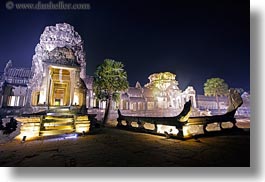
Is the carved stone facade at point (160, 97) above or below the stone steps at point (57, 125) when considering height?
above

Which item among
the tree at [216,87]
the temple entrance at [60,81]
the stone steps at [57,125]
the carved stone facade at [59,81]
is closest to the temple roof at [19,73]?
the carved stone facade at [59,81]

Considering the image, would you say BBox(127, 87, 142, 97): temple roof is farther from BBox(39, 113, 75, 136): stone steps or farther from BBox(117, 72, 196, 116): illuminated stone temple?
BBox(39, 113, 75, 136): stone steps

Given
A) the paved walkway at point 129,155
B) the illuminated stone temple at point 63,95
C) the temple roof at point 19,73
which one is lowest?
the paved walkway at point 129,155

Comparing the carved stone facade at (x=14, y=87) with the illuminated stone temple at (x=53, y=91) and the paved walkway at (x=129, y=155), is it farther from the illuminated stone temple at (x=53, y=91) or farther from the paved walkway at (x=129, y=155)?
the paved walkway at (x=129, y=155)

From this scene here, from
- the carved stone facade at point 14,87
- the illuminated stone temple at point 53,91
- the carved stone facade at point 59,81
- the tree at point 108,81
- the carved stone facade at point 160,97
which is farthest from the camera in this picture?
the carved stone facade at point 160,97

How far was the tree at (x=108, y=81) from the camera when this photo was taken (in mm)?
9887

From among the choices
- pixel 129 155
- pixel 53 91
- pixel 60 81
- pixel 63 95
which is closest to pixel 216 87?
pixel 63 95

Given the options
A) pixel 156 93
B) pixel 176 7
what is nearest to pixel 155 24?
pixel 176 7

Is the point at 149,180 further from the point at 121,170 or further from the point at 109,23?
the point at 109,23

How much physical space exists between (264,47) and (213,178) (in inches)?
129

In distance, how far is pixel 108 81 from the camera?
9859 mm

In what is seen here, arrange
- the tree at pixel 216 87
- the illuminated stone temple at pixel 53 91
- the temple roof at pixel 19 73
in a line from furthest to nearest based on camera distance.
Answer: the tree at pixel 216 87 → the temple roof at pixel 19 73 → the illuminated stone temple at pixel 53 91

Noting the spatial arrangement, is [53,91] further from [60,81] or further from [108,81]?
[108,81]

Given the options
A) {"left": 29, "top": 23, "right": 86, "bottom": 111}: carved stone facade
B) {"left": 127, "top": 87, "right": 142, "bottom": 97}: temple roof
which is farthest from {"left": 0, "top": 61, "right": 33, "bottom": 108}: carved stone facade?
{"left": 127, "top": 87, "right": 142, "bottom": 97}: temple roof
